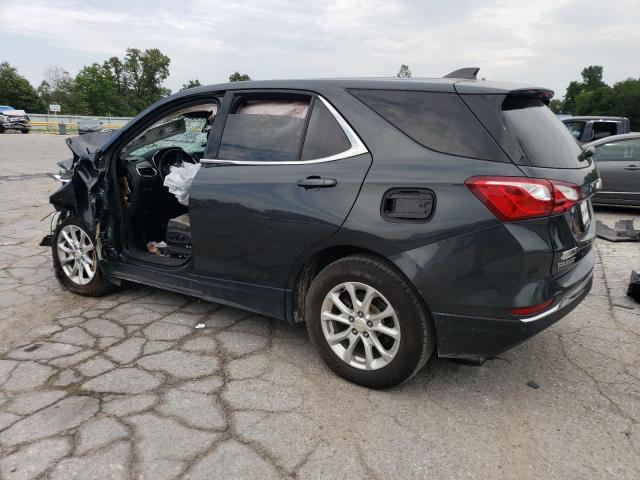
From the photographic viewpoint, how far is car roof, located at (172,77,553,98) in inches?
102

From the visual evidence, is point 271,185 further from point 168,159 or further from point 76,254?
point 76,254

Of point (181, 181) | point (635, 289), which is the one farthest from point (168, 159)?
point (635, 289)

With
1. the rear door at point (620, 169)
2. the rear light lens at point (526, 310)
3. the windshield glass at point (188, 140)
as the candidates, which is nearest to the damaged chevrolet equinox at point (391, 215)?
the rear light lens at point (526, 310)

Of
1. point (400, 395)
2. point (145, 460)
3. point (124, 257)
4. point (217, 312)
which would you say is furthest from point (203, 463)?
point (124, 257)

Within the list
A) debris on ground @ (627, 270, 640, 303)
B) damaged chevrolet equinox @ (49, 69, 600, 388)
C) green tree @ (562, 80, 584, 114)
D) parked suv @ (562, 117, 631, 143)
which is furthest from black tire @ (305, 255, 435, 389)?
green tree @ (562, 80, 584, 114)

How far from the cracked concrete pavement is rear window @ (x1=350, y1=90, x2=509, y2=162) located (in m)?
1.36

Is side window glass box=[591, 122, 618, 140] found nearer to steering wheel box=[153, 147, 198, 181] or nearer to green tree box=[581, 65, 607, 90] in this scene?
steering wheel box=[153, 147, 198, 181]

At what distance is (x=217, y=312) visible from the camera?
3.91 m

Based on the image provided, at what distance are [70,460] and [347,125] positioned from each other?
2144 millimetres

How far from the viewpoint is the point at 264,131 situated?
315 centimetres

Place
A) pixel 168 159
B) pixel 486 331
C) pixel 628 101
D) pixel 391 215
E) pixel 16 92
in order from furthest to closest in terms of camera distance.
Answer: pixel 628 101 < pixel 16 92 < pixel 168 159 < pixel 391 215 < pixel 486 331

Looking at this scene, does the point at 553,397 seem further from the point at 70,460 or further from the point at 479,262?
the point at 70,460

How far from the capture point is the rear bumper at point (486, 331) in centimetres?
241

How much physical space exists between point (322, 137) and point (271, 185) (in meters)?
0.42
